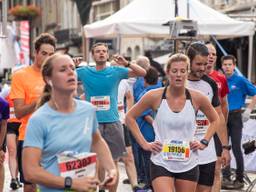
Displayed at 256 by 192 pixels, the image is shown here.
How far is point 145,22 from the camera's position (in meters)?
17.4

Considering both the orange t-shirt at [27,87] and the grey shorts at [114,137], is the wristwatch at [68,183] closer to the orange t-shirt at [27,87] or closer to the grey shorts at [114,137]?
the orange t-shirt at [27,87]

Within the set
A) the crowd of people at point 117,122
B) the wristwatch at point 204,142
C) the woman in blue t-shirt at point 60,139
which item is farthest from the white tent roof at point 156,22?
the woman in blue t-shirt at point 60,139

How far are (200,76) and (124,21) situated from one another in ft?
29.8

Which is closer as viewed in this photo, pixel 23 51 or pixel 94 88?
pixel 94 88

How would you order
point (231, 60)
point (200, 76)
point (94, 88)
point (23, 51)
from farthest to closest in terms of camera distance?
point (23, 51) → point (231, 60) → point (94, 88) → point (200, 76)

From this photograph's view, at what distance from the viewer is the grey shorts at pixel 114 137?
9906 millimetres

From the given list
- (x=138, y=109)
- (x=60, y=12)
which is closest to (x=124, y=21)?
(x=138, y=109)

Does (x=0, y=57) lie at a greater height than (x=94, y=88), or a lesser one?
lesser

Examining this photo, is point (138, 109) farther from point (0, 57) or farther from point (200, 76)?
point (0, 57)

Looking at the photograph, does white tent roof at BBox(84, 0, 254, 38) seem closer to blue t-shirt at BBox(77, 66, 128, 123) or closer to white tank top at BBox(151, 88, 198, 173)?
blue t-shirt at BBox(77, 66, 128, 123)

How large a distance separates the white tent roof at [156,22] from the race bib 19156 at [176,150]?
9.92 m

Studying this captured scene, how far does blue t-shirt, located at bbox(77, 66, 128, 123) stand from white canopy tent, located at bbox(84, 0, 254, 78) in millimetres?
6999

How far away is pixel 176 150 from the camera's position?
7039mm

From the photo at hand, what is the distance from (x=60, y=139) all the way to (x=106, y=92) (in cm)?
487
